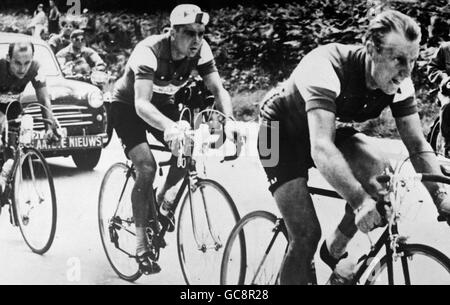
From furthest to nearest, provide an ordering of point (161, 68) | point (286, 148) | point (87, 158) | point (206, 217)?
1. point (87, 158)
2. point (161, 68)
3. point (206, 217)
4. point (286, 148)

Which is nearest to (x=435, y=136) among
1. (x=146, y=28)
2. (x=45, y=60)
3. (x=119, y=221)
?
(x=146, y=28)

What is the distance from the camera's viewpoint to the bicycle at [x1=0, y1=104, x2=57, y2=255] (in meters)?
3.60

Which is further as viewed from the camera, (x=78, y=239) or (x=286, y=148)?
(x=78, y=239)

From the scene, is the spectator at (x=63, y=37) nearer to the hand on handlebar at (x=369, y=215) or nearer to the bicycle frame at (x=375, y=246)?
the bicycle frame at (x=375, y=246)

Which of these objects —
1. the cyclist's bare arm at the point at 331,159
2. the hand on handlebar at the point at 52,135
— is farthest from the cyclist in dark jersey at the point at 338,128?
the hand on handlebar at the point at 52,135

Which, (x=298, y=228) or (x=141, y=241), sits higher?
(x=298, y=228)

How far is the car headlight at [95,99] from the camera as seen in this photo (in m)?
3.65

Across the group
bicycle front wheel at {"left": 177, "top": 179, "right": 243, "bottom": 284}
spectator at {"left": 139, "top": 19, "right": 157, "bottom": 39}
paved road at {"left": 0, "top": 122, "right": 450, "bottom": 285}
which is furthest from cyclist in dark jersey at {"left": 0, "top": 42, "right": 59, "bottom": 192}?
bicycle front wheel at {"left": 177, "top": 179, "right": 243, "bottom": 284}

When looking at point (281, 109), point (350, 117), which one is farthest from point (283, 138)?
point (350, 117)

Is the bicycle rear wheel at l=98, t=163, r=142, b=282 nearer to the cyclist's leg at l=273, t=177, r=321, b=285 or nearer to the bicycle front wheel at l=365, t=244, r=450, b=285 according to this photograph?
the cyclist's leg at l=273, t=177, r=321, b=285

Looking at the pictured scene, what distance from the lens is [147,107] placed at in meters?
3.31

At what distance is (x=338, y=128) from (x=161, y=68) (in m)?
1.03

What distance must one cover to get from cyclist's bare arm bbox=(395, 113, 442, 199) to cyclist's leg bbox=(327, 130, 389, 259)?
152 mm

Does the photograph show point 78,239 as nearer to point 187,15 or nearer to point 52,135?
point 52,135
